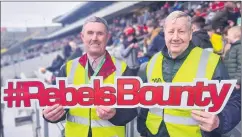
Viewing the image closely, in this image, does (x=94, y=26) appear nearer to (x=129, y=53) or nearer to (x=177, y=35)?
(x=177, y=35)

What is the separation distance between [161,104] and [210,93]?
0.90 feet

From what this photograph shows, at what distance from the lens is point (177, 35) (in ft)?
5.24

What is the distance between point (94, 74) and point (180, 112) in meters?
0.53

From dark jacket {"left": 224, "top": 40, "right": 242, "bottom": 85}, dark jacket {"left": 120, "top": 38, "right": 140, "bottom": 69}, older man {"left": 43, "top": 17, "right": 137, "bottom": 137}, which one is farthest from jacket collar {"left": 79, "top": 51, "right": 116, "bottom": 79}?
dark jacket {"left": 224, "top": 40, "right": 242, "bottom": 85}

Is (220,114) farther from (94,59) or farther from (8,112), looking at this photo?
(8,112)

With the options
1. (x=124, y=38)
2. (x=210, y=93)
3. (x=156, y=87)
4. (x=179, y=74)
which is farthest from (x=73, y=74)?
(x=124, y=38)

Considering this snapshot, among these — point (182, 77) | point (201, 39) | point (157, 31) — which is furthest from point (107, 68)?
point (157, 31)

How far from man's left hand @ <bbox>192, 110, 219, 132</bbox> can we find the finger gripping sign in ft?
0.20

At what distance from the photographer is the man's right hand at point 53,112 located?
5.35ft

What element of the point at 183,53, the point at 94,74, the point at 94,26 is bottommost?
the point at 94,74

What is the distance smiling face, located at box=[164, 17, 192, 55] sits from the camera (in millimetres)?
1583

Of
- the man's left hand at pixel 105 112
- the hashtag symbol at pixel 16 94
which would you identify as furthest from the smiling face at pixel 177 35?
the hashtag symbol at pixel 16 94

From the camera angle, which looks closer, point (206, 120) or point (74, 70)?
point (206, 120)

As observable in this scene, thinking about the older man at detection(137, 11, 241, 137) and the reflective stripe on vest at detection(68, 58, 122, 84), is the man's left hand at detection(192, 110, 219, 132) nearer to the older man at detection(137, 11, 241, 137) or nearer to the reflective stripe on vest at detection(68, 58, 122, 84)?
the older man at detection(137, 11, 241, 137)
